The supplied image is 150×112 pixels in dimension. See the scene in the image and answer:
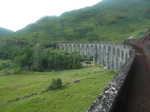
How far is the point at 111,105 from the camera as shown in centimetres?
1033

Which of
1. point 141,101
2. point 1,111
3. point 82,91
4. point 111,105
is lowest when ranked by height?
point 1,111

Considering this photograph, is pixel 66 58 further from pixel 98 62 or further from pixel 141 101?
pixel 141 101

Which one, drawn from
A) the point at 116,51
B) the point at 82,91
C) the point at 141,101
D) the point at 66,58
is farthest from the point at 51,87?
the point at 66,58

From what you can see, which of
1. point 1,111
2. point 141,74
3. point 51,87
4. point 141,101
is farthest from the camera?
point 51,87

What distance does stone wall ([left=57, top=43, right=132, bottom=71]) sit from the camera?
60.8 meters

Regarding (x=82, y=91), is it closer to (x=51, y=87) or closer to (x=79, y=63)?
(x=51, y=87)

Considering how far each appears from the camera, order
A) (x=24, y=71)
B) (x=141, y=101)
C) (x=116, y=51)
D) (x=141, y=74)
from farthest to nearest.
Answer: (x=24, y=71)
(x=116, y=51)
(x=141, y=74)
(x=141, y=101)

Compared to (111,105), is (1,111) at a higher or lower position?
lower

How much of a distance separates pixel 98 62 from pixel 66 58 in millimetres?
15580

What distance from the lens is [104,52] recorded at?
82.7 m

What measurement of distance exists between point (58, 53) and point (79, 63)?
53.7ft

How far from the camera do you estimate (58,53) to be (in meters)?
105

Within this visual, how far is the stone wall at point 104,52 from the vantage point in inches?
2396

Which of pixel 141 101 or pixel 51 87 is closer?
pixel 141 101
